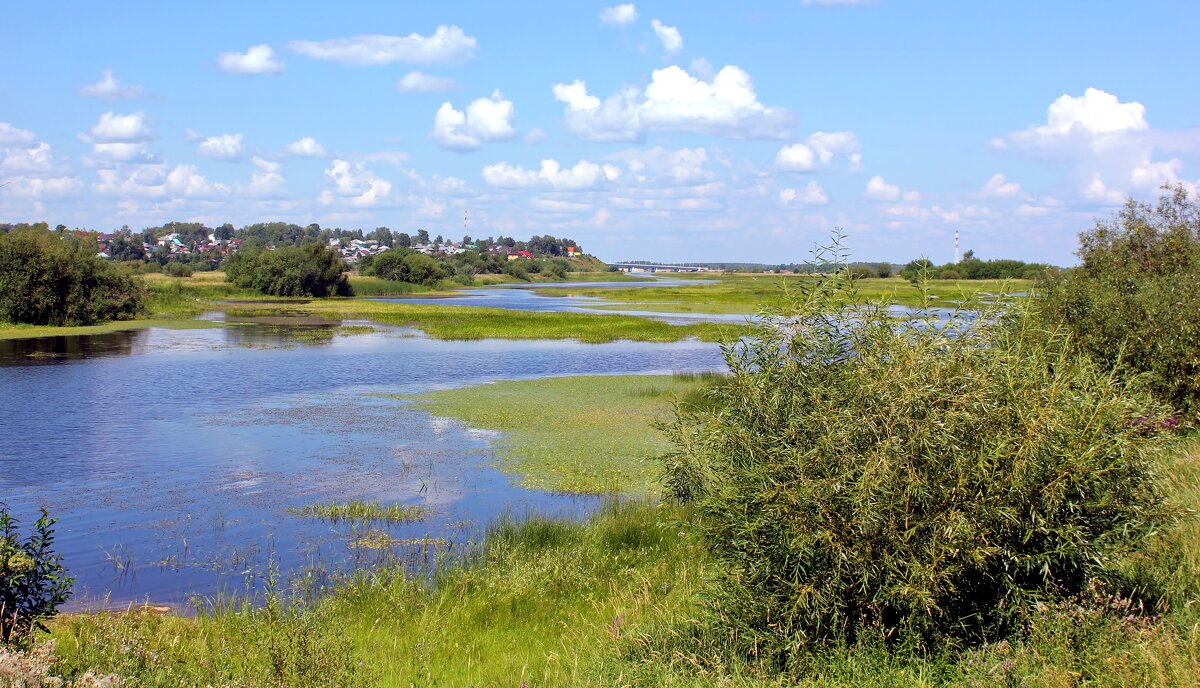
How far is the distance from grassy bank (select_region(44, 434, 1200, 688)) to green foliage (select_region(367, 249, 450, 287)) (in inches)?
4457

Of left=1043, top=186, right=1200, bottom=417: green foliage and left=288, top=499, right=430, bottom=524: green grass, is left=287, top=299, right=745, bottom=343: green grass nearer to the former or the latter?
left=1043, top=186, right=1200, bottom=417: green foliage

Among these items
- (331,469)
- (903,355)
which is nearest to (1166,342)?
(903,355)

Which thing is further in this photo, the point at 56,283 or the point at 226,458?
the point at 56,283

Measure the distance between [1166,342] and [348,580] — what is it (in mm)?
13204

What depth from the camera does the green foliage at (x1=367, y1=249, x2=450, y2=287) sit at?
12331 centimetres

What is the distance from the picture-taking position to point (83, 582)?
1180 cm

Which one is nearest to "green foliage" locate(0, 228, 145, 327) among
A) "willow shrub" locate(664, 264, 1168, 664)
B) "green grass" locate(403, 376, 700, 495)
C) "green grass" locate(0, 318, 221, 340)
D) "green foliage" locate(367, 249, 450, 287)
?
"green grass" locate(0, 318, 221, 340)

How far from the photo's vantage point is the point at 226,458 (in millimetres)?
19516

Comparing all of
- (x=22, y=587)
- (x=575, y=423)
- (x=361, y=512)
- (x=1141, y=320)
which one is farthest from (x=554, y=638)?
(x=575, y=423)

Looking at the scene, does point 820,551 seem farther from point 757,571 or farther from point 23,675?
point 23,675

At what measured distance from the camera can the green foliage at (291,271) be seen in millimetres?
92438

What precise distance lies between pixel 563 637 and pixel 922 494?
4.10 m

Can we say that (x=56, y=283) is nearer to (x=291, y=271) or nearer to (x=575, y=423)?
(x=575, y=423)

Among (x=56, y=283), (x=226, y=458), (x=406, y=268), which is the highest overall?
(x=406, y=268)
